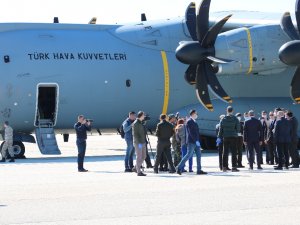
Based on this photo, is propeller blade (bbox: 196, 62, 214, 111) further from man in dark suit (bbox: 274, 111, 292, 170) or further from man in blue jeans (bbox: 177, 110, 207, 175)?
man in blue jeans (bbox: 177, 110, 207, 175)

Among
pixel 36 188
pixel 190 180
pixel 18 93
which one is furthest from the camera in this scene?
pixel 18 93

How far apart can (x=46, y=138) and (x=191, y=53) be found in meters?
5.43

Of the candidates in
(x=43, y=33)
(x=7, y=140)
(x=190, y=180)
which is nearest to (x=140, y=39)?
(x=43, y=33)

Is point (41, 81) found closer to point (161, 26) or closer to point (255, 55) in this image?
point (161, 26)

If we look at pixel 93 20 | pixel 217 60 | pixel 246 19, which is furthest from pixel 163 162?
pixel 93 20

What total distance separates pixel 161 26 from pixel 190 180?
12.1m

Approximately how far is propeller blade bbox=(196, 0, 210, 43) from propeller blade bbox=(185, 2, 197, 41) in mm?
367

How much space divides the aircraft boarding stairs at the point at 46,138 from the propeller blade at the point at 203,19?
5709 millimetres

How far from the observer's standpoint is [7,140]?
78.2 ft

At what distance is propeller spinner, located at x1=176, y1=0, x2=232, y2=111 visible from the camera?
25.9m

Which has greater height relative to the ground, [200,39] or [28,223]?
[200,39]

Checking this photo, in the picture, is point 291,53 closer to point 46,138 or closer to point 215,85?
point 215,85

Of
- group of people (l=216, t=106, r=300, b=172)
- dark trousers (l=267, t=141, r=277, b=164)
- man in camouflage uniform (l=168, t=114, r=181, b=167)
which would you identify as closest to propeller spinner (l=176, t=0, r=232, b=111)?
dark trousers (l=267, t=141, r=277, b=164)

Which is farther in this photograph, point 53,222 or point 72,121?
point 72,121
